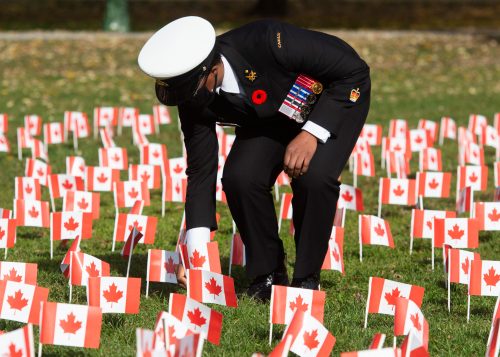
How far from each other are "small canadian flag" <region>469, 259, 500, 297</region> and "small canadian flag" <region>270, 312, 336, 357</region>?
4.02 feet

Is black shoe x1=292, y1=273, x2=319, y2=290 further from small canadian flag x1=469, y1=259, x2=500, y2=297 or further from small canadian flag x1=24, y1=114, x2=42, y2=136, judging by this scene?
small canadian flag x1=24, y1=114, x2=42, y2=136

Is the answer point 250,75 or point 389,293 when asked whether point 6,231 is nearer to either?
point 250,75

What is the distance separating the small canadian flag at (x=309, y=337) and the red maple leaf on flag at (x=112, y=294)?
0.95 metres

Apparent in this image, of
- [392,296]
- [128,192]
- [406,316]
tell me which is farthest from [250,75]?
[128,192]

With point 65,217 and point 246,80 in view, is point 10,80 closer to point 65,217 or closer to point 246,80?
point 65,217

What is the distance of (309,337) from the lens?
4.30m

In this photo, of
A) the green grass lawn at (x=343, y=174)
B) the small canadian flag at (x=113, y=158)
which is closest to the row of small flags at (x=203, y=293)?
the green grass lawn at (x=343, y=174)

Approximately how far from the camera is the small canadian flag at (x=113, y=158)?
8953 mm

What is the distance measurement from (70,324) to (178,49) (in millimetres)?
1315

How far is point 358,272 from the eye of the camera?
6.48 m

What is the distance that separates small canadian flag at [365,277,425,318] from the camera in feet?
16.4

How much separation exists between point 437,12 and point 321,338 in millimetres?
27526

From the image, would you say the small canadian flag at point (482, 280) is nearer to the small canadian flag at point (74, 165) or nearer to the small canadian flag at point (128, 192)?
the small canadian flag at point (128, 192)

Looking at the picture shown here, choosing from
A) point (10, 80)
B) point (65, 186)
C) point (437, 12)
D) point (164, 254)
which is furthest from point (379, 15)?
point (164, 254)
